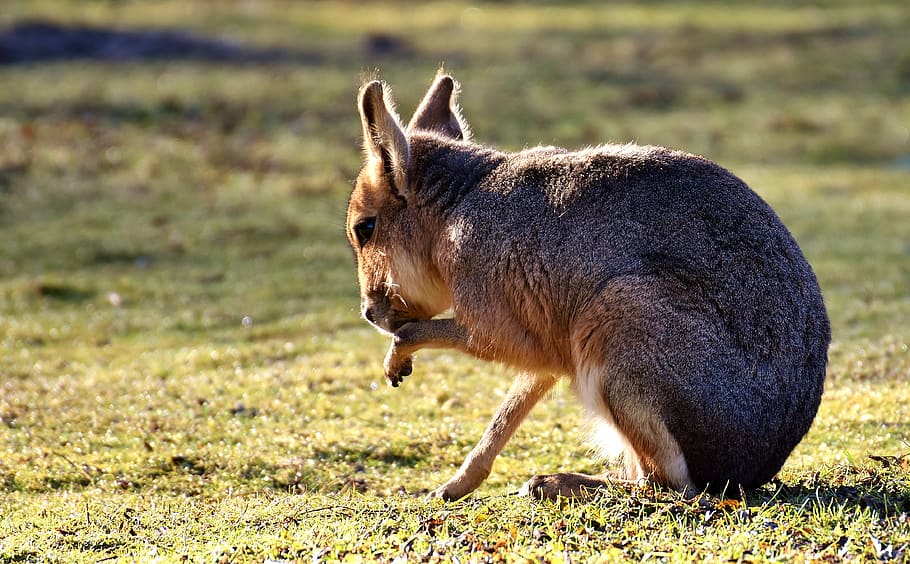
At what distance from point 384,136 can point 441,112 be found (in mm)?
1095

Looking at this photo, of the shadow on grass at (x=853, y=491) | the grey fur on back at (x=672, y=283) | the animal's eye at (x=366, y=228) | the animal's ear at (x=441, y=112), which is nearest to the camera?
the grey fur on back at (x=672, y=283)

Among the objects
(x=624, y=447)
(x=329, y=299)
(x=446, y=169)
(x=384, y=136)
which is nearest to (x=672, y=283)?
(x=624, y=447)

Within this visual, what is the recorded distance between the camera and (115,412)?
824 cm

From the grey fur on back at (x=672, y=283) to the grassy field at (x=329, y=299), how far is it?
0.44m

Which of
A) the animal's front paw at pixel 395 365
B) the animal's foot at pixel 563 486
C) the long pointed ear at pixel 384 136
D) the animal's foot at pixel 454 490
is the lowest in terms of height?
the animal's foot at pixel 454 490

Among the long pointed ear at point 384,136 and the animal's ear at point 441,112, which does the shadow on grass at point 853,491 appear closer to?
the long pointed ear at point 384,136

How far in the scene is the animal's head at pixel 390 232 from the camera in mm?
6488

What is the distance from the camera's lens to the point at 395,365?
258 inches

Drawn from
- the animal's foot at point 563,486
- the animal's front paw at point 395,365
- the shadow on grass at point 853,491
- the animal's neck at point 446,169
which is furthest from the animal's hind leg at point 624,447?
the animal's neck at point 446,169

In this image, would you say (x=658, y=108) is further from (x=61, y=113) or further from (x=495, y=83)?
(x=61, y=113)

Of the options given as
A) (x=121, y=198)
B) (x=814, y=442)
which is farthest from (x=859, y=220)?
(x=121, y=198)

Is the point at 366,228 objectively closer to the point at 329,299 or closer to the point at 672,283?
the point at 672,283

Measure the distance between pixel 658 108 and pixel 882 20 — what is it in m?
10.3

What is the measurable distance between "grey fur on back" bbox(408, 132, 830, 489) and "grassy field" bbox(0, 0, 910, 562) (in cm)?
44
